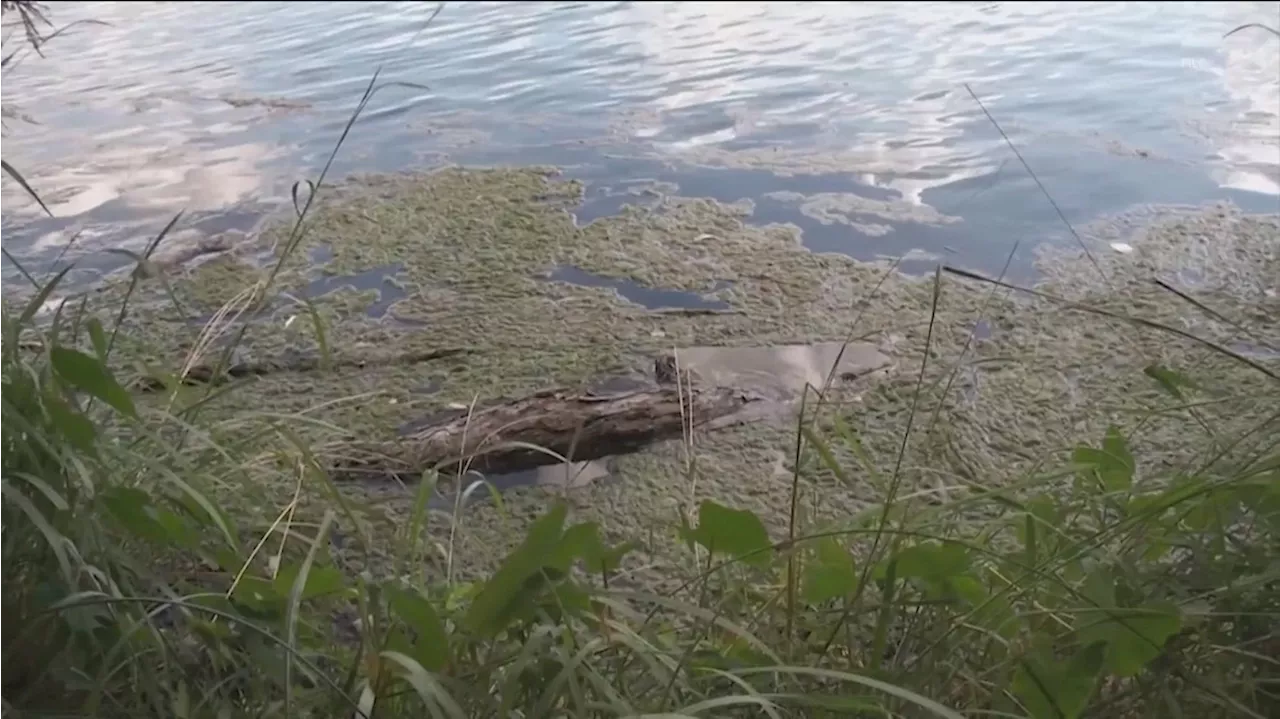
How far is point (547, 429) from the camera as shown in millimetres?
1750

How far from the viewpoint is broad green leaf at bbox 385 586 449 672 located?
897 millimetres

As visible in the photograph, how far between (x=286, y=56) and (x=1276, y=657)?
3625 millimetres

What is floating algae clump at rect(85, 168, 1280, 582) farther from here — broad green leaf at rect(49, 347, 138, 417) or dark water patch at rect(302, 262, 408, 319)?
broad green leaf at rect(49, 347, 138, 417)

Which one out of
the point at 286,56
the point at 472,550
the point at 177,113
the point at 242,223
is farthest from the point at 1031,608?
the point at 286,56

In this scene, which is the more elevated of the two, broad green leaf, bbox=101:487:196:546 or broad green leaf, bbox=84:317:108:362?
broad green leaf, bbox=84:317:108:362

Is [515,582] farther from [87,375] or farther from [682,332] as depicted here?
[682,332]

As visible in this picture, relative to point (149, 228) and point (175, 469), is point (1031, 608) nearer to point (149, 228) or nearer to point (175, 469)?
point (175, 469)

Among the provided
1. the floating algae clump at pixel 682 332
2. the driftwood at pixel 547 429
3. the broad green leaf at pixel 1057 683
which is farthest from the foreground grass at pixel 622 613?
the driftwood at pixel 547 429

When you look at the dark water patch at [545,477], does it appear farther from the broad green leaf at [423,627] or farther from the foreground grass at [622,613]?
the broad green leaf at [423,627]

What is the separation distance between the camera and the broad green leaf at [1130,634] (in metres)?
0.87

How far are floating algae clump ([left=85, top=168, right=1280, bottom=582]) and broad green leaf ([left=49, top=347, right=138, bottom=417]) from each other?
0.38 m

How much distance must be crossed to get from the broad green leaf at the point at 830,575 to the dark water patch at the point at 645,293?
1227mm

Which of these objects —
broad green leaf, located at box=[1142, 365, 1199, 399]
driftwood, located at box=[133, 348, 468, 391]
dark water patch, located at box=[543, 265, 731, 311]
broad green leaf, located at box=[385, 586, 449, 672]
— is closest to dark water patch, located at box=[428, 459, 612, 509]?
Result: driftwood, located at box=[133, 348, 468, 391]

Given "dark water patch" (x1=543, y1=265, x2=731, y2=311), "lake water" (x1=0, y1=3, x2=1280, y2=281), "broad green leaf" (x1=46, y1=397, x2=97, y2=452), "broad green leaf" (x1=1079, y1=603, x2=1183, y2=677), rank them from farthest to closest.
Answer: "lake water" (x1=0, y1=3, x2=1280, y2=281) → "dark water patch" (x1=543, y1=265, x2=731, y2=311) → "broad green leaf" (x1=46, y1=397, x2=97, y2=452) → "broad green leaf" (x1=1079, y1=603, x2=1183, y2=677)
